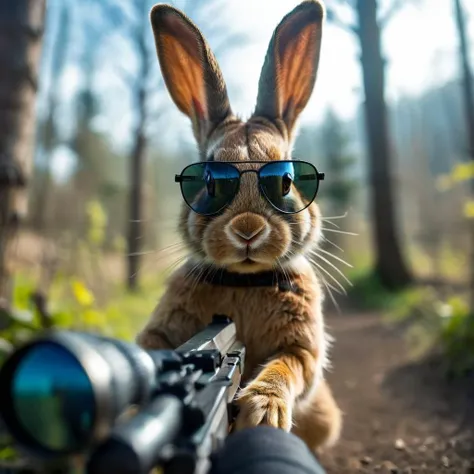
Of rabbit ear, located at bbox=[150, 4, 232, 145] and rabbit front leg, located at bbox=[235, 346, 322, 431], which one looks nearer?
rabbit front leg, located at bbox=[235, 346, 322, 431]

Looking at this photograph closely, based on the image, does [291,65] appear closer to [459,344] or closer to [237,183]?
[237,183]

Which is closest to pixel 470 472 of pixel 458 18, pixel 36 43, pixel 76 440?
pixel 76 440

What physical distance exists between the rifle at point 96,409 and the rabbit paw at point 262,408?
1.58 feet

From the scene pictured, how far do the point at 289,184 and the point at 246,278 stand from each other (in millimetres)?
415

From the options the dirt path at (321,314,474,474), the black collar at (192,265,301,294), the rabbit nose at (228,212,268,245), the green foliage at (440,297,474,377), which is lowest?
the dirt path at (321,314,474,474)

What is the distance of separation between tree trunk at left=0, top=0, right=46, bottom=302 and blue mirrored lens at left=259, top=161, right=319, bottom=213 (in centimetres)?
231

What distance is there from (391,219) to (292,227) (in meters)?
9.27

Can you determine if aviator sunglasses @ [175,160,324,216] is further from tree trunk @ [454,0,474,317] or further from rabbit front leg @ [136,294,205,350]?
tree trunk @ [454,0,474,317]

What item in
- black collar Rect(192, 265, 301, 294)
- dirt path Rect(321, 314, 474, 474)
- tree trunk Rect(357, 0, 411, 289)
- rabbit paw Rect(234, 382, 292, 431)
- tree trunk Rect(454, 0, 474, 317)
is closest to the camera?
rabbit paw Rect(234, 382, 292, 431)

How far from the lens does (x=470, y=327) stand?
428 centimetres

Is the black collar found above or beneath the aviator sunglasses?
beneath

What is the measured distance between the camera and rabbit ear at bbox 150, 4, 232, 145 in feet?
6.79

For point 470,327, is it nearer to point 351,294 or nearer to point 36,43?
point 36,43

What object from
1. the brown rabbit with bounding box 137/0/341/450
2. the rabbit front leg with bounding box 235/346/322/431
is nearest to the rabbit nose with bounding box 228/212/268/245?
the brown rabbit with bounding box 137/0/341/450
